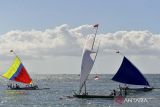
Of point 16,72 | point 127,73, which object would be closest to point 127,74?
point 127,73

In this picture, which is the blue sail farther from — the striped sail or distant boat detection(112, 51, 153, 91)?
the striped sail

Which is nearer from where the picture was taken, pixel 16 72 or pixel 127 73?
pixel 127 73

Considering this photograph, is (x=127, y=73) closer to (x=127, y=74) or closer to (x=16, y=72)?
(x=127, y=74)

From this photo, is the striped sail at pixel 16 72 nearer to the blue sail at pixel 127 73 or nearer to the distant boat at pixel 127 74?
the distant boat at pixel 127 74

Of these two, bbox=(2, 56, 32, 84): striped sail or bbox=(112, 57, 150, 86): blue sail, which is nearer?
bbox=(112, 57, 150, 86): blue sail

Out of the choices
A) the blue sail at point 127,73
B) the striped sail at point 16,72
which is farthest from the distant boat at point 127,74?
the striped sail at point 16,72

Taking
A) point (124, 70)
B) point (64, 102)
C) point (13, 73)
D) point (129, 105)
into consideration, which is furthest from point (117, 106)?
point (13, 73)

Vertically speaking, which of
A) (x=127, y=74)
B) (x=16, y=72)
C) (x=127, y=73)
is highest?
(x=16, y=72)

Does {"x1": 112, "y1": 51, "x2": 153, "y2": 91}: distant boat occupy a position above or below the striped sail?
below

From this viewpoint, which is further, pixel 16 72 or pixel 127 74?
pixel 16 72

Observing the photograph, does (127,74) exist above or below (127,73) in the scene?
below

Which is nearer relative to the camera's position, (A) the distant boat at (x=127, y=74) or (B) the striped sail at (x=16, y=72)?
(A) the distant boat at (x=127, y=74)

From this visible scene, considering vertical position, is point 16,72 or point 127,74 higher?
point 16,72

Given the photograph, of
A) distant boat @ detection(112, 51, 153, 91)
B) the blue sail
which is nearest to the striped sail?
distant boat @ detection(112, 51, 153, 91)
